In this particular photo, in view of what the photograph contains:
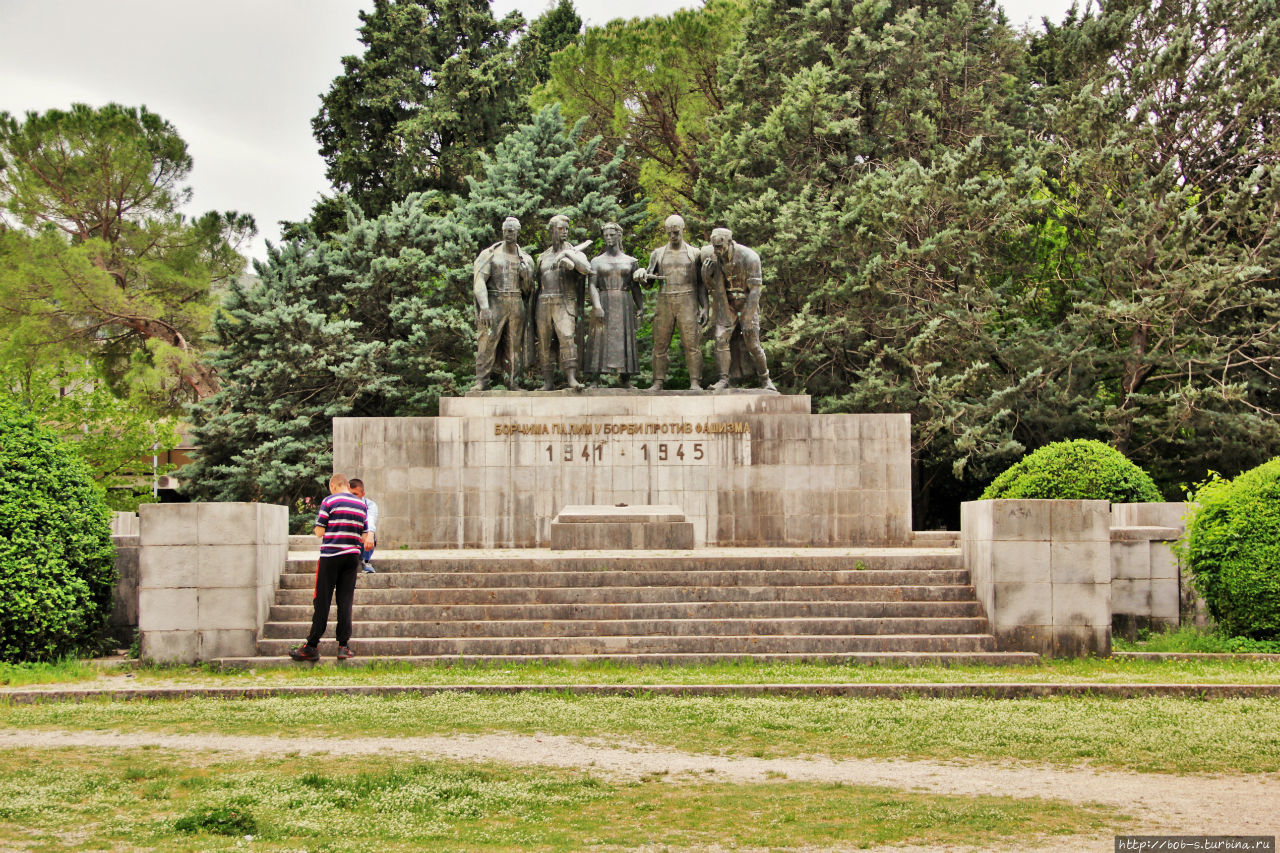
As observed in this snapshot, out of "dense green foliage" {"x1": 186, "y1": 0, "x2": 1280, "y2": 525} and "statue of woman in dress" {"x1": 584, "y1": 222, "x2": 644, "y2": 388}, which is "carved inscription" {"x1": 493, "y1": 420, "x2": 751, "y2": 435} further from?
"dense green foliage" {"x1": 186, "y1": 0, "x2": 1280, "y2": 525}

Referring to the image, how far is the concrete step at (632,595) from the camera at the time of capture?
1243 centimetres

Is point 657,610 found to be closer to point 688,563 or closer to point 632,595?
point 632,595

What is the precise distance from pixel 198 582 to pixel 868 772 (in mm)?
7011

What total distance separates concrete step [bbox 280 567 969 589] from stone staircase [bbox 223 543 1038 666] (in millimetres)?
13

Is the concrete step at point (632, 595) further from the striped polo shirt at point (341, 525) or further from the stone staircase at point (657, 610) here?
the striped polo shirt at point (341, 525)

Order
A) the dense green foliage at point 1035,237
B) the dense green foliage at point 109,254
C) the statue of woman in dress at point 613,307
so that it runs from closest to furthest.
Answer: the statue of woman in dress at point 613,307, the dense green foliage at point 1035,237, the dense green foliage at point 109,254

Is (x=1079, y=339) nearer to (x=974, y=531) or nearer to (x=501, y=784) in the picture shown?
(x=974, y=531)

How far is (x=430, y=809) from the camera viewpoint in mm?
6094

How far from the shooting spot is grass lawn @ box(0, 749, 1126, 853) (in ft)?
18.2

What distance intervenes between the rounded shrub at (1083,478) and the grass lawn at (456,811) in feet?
33.2

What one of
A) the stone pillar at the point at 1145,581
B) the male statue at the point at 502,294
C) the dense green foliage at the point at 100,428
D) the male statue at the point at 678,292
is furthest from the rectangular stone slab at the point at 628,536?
the dense green foliage at the point at 100,428

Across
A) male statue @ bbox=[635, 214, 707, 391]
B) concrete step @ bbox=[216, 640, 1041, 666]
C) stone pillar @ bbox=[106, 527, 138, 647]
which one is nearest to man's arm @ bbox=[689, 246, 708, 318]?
male statue @ bbox=[635, 214, 707, 391]

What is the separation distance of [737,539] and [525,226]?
40.8 feet

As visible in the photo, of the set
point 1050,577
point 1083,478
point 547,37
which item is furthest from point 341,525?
point 547,37
